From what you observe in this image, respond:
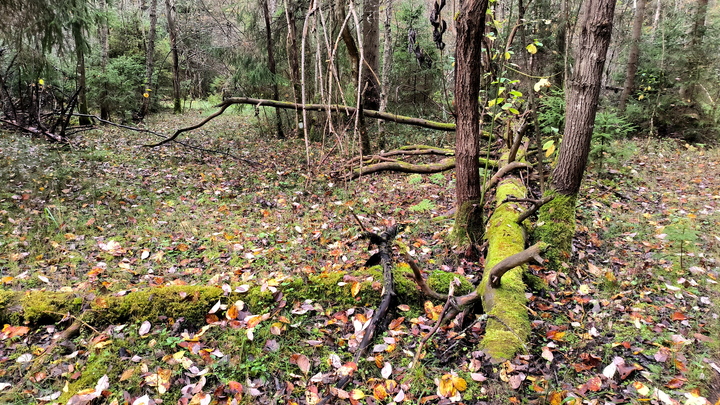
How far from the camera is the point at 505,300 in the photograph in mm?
3139

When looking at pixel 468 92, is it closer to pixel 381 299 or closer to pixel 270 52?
pixel 381 299

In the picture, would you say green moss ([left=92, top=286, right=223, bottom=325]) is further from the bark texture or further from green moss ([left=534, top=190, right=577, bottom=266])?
green moss ([left=534, top=190, right=577, bottom=266])

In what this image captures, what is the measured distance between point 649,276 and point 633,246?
2.46ft

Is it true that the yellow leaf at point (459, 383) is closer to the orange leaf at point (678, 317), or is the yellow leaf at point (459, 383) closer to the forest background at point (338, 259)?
the forest background at point (338, 259)

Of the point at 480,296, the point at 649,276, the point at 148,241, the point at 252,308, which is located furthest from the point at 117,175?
the point at 649,276

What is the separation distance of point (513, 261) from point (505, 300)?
1.14 ft

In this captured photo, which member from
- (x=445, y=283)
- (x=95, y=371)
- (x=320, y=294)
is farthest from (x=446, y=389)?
(x=95, y=371)

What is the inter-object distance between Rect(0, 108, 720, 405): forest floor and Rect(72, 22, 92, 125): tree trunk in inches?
109

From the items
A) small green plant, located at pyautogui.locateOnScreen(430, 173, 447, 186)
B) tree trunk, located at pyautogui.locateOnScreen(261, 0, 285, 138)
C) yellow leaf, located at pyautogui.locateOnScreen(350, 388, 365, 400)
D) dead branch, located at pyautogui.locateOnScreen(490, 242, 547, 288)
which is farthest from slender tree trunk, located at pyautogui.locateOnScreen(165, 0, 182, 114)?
yellow leaf, located at pyautogui.locateOnScreen(350, 388, 365, 400)

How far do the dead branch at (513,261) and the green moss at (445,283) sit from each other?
1.29 ft

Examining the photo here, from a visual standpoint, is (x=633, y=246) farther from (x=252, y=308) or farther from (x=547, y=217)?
(x=252, y=308)

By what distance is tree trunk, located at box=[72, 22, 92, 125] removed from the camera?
7688mm

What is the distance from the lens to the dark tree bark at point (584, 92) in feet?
13.1

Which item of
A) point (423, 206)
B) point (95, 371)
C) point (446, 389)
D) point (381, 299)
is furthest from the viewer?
point (423, 206)
